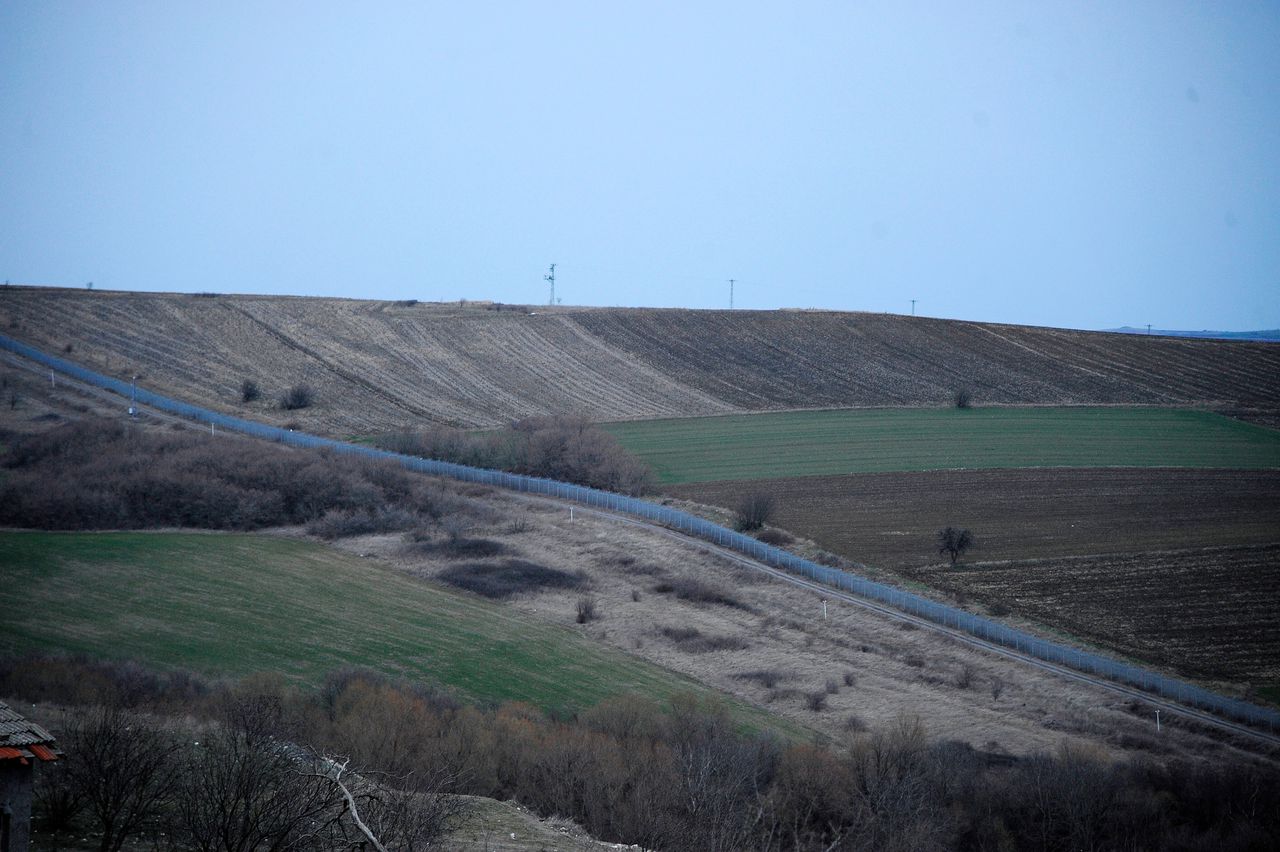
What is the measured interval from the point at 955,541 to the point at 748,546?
28.1 feet

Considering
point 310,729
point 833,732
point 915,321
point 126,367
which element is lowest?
point 833,732

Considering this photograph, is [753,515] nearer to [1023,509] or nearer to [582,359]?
[1023,509]

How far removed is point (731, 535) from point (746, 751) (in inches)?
976

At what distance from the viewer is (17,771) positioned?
13195mm

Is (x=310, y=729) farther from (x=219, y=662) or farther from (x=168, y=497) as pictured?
(x=168, y=497)

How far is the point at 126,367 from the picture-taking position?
77.9 meters

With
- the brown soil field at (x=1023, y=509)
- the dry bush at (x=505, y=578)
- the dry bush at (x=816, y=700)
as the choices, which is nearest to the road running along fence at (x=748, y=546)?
the brown soil field at (x=1023, y=509)

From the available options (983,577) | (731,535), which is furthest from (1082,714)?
(731,535)

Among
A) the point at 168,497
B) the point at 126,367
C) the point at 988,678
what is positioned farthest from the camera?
the point at 126,367

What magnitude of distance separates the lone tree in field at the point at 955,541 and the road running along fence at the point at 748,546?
4684 millimetres

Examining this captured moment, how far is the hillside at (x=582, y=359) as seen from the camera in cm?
8144

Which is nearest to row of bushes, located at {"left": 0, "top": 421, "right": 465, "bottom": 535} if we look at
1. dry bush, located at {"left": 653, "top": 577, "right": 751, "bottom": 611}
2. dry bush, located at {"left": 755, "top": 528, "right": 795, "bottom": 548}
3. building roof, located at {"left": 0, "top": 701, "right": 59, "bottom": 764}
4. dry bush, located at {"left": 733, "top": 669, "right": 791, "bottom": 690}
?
dry bush, located at {"left": 653, "top": 577, "right": 751, "bottom": 611}

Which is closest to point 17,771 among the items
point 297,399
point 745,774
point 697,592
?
point 745,774

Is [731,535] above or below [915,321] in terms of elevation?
below
